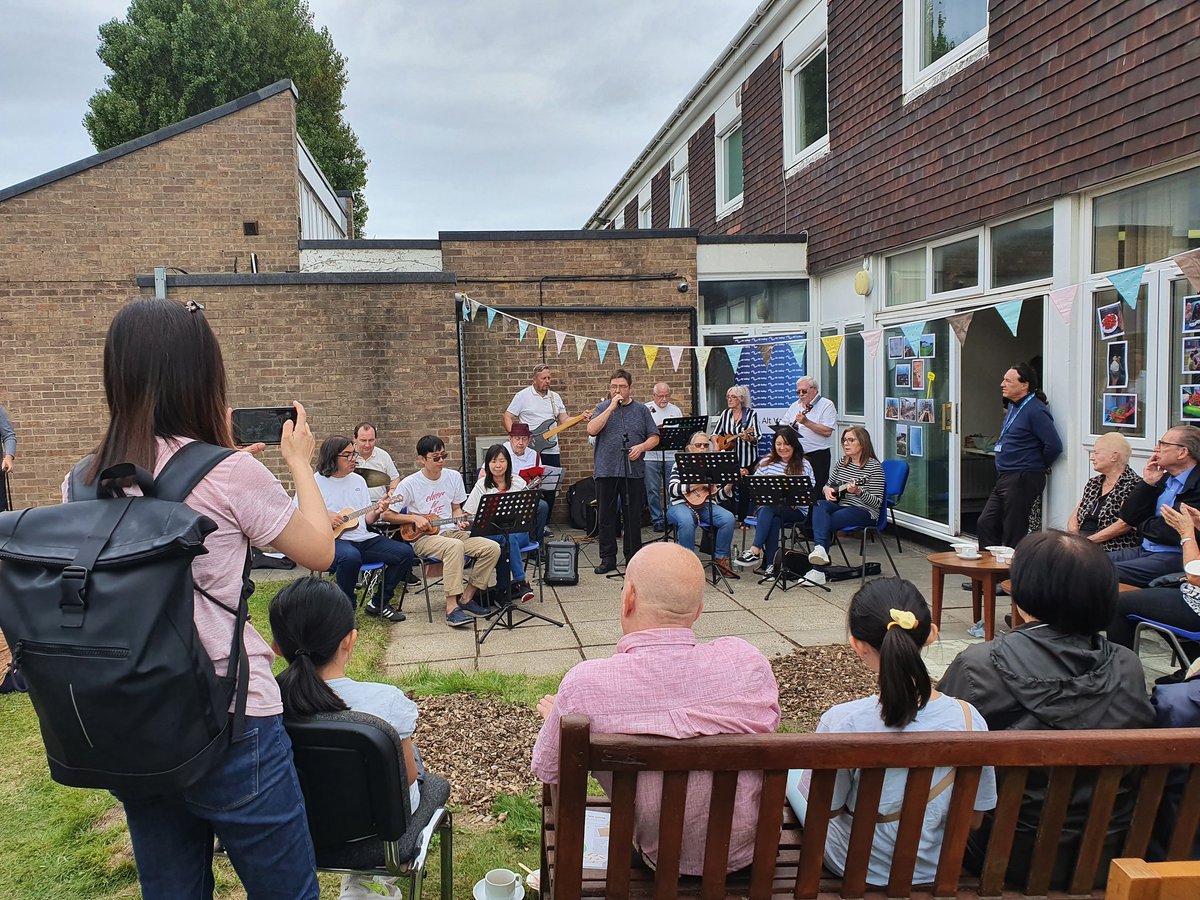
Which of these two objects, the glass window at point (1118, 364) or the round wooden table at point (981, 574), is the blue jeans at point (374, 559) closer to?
the round wooden table at point (981, 574)

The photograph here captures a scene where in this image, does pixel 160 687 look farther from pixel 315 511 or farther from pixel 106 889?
pixel 106 889

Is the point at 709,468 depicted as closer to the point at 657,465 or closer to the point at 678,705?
the point at 657,465

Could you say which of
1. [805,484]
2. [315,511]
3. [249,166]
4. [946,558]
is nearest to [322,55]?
[249,166]

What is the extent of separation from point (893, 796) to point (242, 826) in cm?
146

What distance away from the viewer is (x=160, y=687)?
142 centimetres

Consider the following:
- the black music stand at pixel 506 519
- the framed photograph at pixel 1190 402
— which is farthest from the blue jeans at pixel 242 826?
the framed photograph at pixel 1190 402

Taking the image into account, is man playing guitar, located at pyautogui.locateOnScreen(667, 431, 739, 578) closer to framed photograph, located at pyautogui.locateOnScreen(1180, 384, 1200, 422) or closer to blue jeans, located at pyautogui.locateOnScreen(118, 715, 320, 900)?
framed photograph, located at pyautogui.locateOnScreen(1180, 384, 1200, 422)

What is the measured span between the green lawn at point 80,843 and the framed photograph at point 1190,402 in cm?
478

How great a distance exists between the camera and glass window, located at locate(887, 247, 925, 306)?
8367 mm

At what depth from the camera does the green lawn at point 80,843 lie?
2936 millimetres

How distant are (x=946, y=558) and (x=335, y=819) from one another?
435cm

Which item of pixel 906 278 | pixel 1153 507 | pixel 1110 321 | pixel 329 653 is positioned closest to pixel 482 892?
pixel 329 653

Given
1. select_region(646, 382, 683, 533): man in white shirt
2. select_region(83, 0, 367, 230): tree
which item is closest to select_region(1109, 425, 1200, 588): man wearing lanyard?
select_region(646, 382, 683, 533): man in white shirt

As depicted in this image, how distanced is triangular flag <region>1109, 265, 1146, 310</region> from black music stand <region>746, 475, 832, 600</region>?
2536 mm
